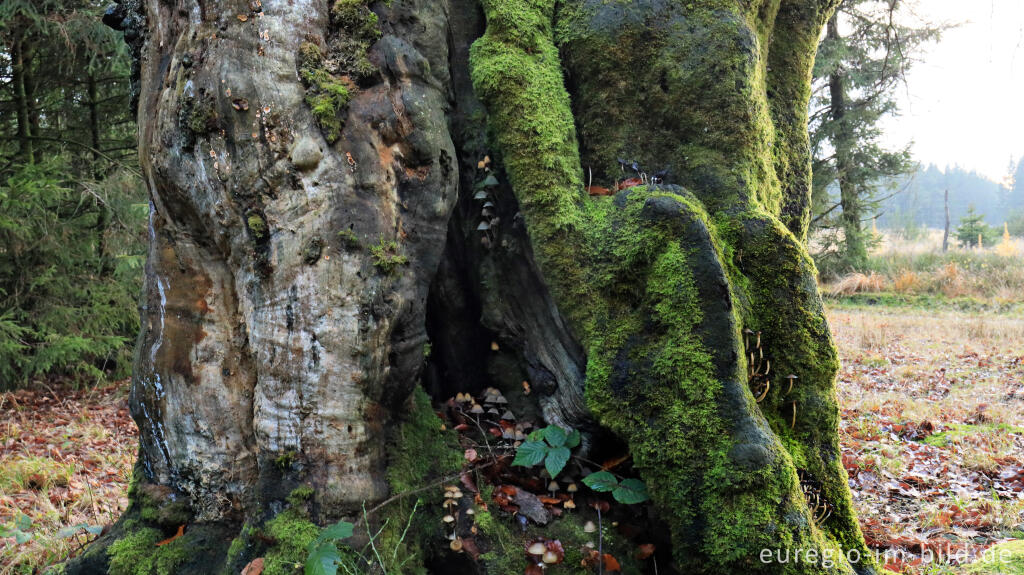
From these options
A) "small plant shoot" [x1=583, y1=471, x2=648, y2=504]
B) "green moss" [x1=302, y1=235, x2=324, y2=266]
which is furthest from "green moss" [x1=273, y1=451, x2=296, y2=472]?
"small plant shoot" [x1=583, y1=471, x2=648, y2=504]

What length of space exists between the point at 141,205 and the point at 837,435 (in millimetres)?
8235

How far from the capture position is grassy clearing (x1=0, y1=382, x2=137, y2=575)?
10.9 ft

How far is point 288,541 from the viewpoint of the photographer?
2.47 m

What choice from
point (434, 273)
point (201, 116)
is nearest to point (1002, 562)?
point (434, 273)

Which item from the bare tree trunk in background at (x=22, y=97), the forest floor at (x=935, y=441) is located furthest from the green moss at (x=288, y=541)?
the bare tree trunk in background at (x=22, y=97)

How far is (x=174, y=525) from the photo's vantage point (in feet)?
9.42

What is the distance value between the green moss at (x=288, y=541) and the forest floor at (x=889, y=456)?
1.61 meters

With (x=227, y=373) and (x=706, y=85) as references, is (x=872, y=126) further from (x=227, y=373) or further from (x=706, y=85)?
(x=227, y=373)

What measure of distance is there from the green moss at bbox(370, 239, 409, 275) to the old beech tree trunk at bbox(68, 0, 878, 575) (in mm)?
18

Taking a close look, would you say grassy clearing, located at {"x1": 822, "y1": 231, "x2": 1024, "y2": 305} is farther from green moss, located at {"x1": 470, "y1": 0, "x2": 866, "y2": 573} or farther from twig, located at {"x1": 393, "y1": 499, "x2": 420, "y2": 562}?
twig, located at {"x1": 393, "y1": 499, "x2": 420, "y2": 562}

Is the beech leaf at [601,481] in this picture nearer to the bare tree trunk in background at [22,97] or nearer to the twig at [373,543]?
the twig at [373,543]

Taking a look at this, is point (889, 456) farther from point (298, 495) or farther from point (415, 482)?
point (298, 495)

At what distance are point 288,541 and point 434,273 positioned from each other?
1.44 m

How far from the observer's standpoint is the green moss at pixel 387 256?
266cm
